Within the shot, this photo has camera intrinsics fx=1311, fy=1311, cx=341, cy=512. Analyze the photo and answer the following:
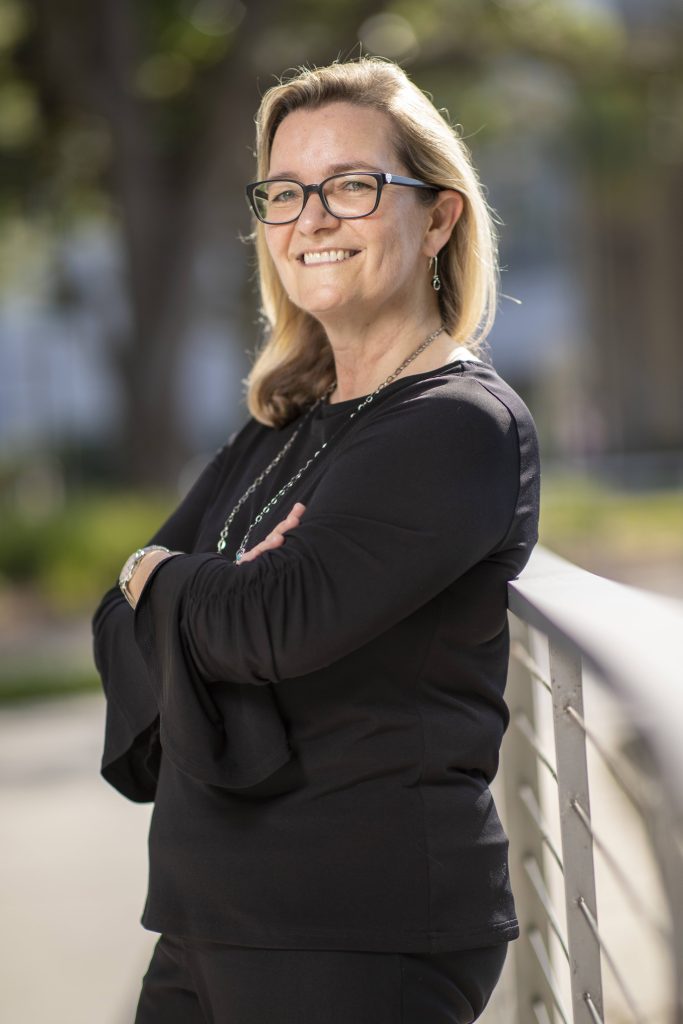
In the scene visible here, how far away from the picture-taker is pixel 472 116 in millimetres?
17422

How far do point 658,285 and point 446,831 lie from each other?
32096 millimetres

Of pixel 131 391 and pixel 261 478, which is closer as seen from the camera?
pixel 261 478

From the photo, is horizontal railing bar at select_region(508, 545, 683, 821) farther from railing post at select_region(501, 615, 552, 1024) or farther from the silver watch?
the silver watch

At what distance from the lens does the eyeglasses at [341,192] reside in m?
1.99

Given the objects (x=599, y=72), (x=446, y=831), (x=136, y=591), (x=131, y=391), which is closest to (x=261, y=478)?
(x=136, y=591)

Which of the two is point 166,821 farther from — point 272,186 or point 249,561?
point 272,186

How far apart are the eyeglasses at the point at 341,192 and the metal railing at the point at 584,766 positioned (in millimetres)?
608

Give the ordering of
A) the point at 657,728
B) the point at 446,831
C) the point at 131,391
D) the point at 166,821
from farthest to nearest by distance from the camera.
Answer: the point at 131,391
the point at 166,821
the point at 446,831
the point at 657,728

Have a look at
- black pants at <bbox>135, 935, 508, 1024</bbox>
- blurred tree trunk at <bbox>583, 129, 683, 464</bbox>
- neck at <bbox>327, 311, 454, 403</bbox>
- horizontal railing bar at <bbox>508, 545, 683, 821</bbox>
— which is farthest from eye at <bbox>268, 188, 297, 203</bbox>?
blurred tree trunk at <bbox>583, 129, 683, 464</bbox>

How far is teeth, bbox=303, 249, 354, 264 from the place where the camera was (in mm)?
2018

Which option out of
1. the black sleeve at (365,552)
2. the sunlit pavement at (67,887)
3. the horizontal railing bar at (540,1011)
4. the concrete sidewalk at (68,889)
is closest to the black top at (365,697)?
the black sleeve at (365,552)

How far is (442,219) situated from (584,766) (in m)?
0.90

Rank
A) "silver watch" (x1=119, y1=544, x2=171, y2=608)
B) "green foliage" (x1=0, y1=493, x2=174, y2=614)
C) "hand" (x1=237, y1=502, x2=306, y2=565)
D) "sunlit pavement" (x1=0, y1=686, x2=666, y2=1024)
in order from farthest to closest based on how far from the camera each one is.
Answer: "green foliage" (x1=0, y1=493, x2=174, y2=614) → "sunlit pavement" (x1=0, y1=686, x2=666, y2=1024) → "silver watch" (x1=119, y1=544, x2=171, y2=608) → "hand" (x1=237, y1=502, x2=306, y2=565)

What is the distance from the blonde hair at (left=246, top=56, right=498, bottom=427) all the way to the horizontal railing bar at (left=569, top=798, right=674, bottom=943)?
80cm
